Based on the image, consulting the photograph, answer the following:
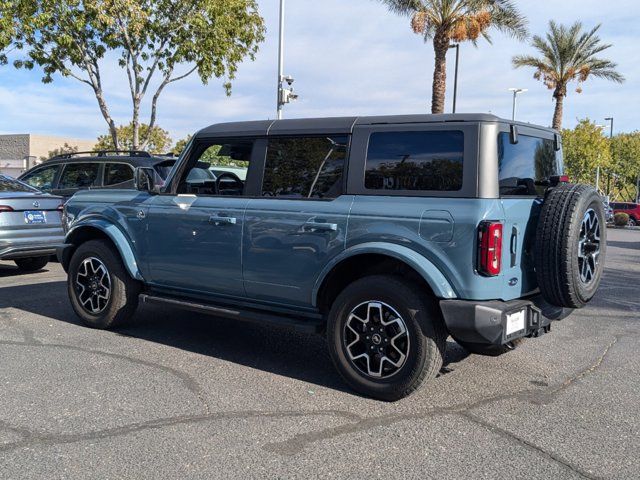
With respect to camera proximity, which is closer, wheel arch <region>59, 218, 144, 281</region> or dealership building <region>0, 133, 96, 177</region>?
wheel arch <region>59, 218, 144, 281</region>

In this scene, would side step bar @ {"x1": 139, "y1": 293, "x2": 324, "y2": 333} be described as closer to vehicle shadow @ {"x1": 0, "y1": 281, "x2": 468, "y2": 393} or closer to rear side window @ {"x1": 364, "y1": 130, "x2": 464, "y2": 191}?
vehicle shadow @ {"x1": 0, "y1": 281, "x2": 468, "y2": 393}

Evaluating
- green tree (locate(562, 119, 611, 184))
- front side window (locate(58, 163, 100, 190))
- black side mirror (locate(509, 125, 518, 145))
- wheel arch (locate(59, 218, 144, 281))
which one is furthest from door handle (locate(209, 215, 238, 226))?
green tree (locate(562, 119, 611, 184))

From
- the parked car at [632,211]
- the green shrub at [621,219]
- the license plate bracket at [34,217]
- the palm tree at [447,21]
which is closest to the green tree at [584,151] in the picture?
the parked car at [632,211]

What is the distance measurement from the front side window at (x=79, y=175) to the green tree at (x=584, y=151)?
4280cm

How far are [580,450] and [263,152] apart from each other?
3213mm

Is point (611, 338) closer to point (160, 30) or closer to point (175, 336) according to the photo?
point (175, 336)

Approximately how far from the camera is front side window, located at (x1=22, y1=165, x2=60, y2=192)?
1097cm

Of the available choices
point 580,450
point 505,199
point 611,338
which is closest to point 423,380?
point 580,450

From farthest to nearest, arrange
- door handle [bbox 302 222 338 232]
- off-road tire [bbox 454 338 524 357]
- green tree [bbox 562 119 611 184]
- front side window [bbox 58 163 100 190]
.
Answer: green tree [bbox 562 119 611 184] → front side window [bbox 58 163 100 190] → off-road tire [bbox 454 338 524 357] → door handle [bbox 302 222 338 232]

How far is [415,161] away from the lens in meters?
4.43

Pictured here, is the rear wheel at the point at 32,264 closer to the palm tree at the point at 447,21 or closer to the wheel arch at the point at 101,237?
the wheel arch at the point at 101,237

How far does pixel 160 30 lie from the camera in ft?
55.8

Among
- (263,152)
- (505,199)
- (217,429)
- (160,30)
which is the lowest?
(217,429)

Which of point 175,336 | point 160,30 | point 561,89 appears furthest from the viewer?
point 561,89
